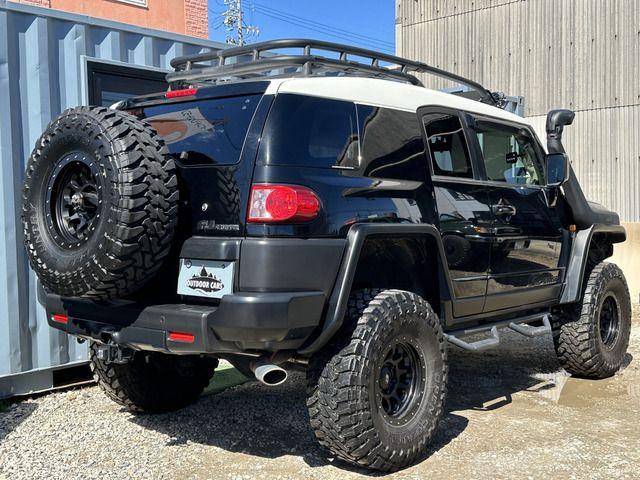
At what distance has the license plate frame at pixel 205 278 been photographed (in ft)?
11.0

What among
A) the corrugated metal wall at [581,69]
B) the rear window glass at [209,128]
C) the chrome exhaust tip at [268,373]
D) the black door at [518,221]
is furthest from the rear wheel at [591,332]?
the corrugated metal wall at [581,69]

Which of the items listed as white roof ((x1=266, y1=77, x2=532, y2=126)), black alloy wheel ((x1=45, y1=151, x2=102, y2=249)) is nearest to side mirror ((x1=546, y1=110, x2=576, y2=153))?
white roof ((x1=266, y1=77, x2=532, y2=126))

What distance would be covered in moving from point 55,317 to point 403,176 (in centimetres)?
216

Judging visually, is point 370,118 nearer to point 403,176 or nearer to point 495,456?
point 403,176

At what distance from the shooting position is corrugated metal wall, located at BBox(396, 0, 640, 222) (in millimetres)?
15156

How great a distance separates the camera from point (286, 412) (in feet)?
16.4

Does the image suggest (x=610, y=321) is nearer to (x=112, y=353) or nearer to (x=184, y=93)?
(x=184, y=93)

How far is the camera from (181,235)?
362 cm

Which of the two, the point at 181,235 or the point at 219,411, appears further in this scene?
the point at 219,411

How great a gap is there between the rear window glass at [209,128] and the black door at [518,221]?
1.92 metres

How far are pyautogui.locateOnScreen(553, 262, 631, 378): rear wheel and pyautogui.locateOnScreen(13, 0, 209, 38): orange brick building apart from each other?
1116 centimetres

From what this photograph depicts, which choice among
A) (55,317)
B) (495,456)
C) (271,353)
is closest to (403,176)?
(271,353)

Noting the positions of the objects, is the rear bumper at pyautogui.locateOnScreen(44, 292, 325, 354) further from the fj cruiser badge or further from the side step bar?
the side step bar

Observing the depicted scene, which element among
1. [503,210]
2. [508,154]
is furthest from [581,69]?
[503,210]
